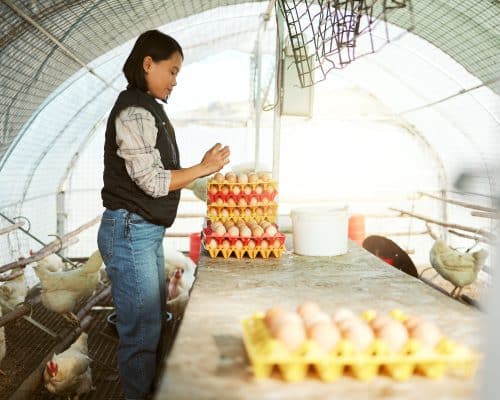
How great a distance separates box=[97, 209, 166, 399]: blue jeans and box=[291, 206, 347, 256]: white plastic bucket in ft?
3.64

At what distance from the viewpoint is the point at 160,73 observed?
2.74 m

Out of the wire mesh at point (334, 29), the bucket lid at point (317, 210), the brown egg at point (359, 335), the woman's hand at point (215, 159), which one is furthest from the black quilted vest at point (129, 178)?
the brown egg at point (359, 335)

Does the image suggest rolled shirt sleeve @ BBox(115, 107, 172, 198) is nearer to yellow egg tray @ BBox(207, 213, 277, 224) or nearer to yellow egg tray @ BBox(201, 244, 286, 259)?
yellow egg tray @ BBox(201, 244, 286, 259)

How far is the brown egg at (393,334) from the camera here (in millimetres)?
1467

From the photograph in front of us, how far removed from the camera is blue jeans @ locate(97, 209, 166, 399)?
103 inches

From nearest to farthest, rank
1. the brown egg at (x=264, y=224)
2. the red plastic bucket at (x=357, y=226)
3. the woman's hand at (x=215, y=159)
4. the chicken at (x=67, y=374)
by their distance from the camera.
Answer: the woman's hand at (x=215, y=159)
the brown egg at (x=264, y=224)
the chicken at (x=67, y=374)
the red plastic bucket at (x=357, y=226)

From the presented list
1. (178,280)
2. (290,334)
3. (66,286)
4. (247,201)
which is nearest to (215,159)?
(247,201)

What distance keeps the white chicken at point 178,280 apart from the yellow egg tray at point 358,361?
3.99 metres

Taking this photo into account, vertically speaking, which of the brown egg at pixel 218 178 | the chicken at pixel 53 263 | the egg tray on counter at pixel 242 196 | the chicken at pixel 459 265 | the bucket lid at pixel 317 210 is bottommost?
the chicken at pixel 53 263

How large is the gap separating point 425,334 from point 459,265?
14.0ft

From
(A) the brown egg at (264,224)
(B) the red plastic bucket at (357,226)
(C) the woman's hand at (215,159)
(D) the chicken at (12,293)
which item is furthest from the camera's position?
(B) the red plastic bucket at (357,226)

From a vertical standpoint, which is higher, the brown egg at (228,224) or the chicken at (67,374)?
the brown egg at (228,224)

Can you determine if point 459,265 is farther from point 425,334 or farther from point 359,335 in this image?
point 359,335

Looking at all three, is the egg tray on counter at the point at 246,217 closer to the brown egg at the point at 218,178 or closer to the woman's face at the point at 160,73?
the brown egg at the point at 218,178
